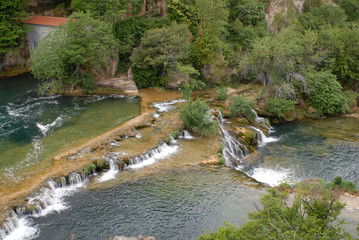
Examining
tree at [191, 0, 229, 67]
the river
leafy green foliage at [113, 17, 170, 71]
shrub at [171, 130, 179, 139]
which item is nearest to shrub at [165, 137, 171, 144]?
shrub at [171, 130, 179, 139]

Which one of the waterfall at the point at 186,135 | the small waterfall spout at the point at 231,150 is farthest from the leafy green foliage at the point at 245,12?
the waterfall at the point at 186,135

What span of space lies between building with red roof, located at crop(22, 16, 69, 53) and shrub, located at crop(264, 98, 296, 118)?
24.9 metres

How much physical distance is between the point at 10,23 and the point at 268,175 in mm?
33817

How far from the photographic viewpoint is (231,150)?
27.3 metres

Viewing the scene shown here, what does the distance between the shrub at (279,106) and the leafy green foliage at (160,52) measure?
10.6m

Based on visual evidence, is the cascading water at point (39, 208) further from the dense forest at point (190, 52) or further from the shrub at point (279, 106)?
the shrub at point (279, 106)

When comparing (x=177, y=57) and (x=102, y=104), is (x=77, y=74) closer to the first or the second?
(x=102, y=104)

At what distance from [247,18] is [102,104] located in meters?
25.0

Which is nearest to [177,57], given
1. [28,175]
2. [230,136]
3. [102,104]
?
[102,104]

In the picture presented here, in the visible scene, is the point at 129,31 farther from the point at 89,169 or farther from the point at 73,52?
the point at 89,169

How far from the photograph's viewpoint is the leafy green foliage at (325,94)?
3531 cm

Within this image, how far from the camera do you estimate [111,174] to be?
22578mm

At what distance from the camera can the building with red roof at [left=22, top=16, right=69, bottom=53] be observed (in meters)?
38.8

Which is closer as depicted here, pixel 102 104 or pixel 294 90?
pixel 102 104
